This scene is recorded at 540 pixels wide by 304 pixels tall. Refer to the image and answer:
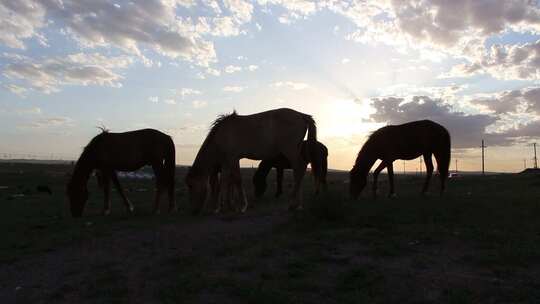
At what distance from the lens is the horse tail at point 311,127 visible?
11.6 m

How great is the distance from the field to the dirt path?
20 millimetres

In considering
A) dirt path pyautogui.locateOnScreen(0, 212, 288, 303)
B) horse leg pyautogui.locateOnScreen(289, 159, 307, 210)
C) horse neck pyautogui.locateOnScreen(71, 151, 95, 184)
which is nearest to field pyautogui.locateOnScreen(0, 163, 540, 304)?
dirt path pyautogui.locateOnScreen(0, 212, 288, 303)

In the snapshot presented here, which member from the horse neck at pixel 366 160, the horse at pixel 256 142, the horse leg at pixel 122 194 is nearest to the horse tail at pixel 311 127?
the horse at pixel 256 142

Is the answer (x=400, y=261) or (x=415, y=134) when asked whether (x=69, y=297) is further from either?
(x=415, y=134)

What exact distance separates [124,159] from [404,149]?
9.00 meters

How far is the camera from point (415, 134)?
13844mm

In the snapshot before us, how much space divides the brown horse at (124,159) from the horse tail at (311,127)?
4.24m

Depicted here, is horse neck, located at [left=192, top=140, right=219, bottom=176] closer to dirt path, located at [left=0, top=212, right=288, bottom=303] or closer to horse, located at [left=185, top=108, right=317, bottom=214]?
horse, located at [left=185, top=108, right=317, bottom=214]

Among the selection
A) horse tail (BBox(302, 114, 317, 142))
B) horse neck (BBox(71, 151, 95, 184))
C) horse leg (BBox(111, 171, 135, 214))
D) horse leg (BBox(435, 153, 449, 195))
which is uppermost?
horse tail (BBox(302, 114, 317, 142))

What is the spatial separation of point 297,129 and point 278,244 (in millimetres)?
5045

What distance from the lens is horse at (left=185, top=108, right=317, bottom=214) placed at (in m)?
11.1

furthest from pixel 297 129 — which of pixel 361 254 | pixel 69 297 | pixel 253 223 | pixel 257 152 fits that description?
pixel 69 297

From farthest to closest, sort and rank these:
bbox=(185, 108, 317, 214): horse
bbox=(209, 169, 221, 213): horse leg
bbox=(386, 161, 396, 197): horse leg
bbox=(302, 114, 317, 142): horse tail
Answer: bbox=(386, 161, 396, 197): horse leg
bbox=(209, 169, 221, 213): horse leg
bbox=(302, 114, 317, 142): horse tail
bbox=(185, 108, 317, 214): horse

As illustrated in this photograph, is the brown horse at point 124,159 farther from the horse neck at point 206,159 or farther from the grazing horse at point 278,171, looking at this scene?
the grazing horse at point 278,171
